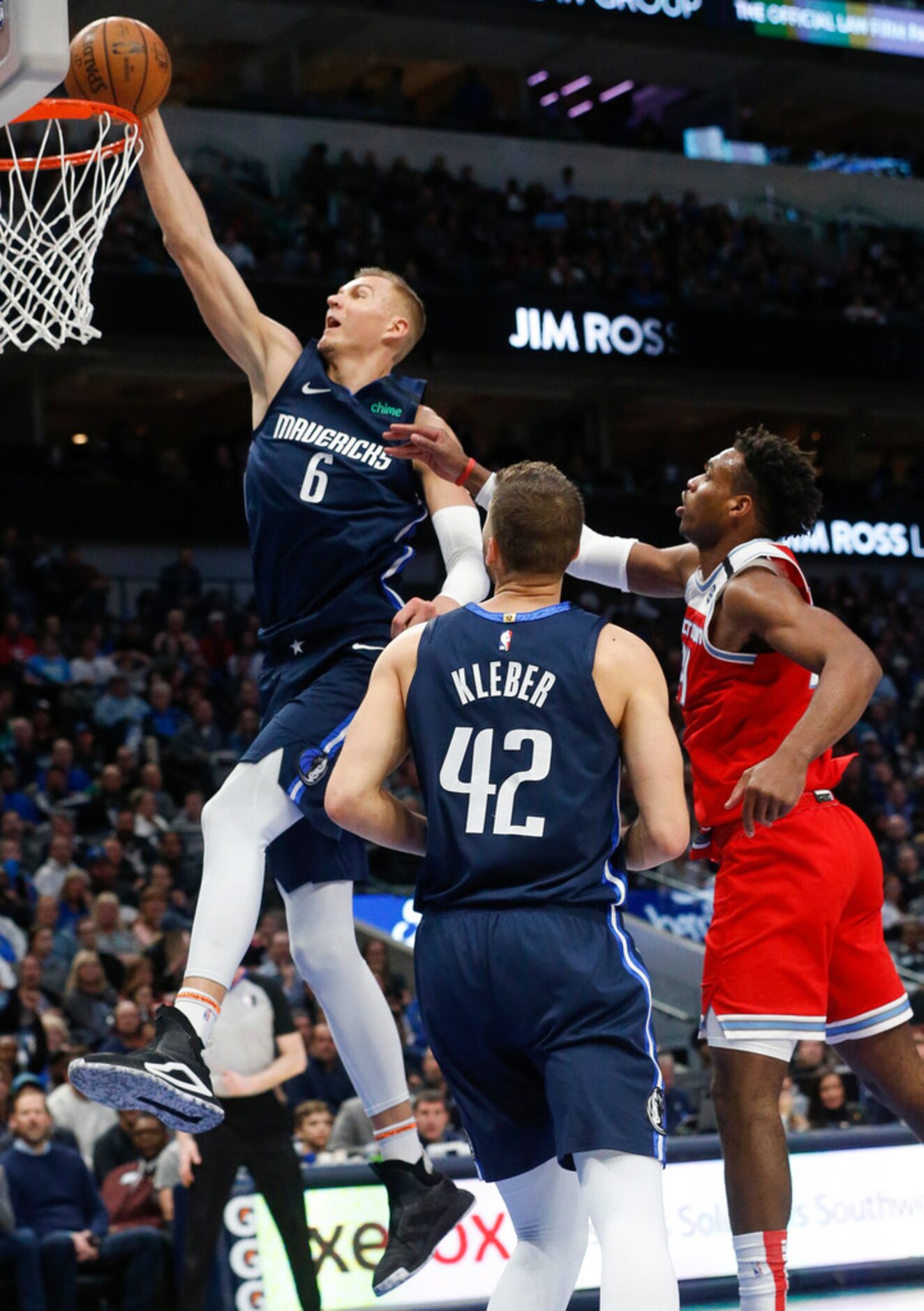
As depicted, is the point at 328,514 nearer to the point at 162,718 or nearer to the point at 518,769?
the point at 518,769

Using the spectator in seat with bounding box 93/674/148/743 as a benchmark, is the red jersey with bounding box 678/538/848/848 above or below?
above

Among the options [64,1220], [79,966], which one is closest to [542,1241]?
[64,1220]

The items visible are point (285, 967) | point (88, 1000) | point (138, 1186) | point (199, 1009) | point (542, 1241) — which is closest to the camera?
point (542, 1241)

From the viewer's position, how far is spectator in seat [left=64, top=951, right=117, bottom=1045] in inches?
424

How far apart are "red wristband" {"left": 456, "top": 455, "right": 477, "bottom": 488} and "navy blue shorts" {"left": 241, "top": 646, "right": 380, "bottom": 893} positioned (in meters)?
0.58

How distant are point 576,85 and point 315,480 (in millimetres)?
24623

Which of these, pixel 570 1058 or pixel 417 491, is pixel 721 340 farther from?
pixel 570 1058

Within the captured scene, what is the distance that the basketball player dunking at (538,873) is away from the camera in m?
3.75

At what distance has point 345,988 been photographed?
4.95 meters

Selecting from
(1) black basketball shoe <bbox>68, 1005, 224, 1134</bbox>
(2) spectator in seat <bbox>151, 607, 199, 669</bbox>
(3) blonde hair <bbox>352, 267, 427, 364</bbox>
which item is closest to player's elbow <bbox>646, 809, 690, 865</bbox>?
(1) black basketball shoe <bbox>68, 1005, 224, 1134</bbox>

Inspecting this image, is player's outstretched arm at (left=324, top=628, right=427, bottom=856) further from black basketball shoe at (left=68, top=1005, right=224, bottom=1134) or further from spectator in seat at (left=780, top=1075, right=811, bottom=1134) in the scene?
spectator in seat at (left=780, top=1075, right=811, bottom=1134)

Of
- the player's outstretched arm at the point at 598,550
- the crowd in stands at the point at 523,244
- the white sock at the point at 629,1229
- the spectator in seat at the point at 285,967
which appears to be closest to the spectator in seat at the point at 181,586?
the crowd in stands at the point at 523,244

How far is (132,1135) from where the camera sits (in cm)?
884

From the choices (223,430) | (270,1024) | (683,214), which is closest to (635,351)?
(683,214)
